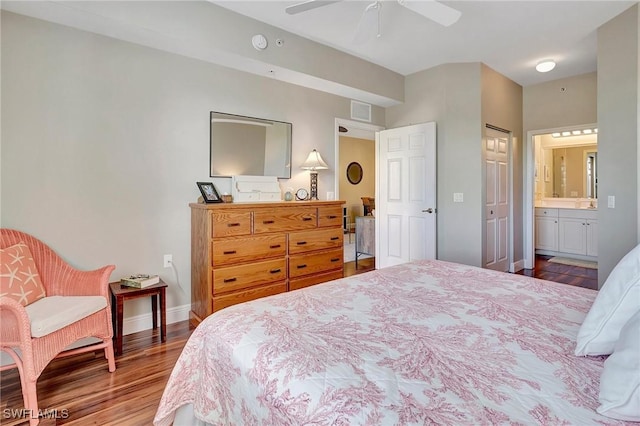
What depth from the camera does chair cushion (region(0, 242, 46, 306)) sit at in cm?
196

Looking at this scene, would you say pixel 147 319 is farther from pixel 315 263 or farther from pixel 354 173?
pixel 354 173

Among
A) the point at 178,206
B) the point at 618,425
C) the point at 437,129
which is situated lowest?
the point at 618,425

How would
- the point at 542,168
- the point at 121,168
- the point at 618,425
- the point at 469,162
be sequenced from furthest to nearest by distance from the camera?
the point at 542,168 → the point at 469,162 → the point at 121,168 → the point at 618,425

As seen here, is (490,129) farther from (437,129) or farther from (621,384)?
(621,384)

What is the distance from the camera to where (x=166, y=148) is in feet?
9.63

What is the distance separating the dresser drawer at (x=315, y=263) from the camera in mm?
3250

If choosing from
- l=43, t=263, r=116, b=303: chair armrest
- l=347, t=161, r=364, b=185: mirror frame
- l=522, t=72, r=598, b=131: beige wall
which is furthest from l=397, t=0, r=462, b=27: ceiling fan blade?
l=347, t=161, r=364, b=185: mirror frame

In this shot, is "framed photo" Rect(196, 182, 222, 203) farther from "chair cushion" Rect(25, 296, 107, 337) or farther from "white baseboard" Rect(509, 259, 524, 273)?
"white baseboard" Rect(509, 259, 524, 273)

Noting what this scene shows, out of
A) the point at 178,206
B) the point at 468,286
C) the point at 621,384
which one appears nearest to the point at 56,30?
the point at 178,206

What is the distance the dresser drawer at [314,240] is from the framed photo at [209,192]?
77cm

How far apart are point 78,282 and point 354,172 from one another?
24.2 ft

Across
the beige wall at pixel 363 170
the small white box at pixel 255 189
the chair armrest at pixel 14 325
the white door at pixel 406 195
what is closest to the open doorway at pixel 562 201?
the white door at pixel 406 195

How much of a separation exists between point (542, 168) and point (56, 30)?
721 cm

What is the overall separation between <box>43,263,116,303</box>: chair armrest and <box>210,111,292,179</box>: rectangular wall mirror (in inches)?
51.1
